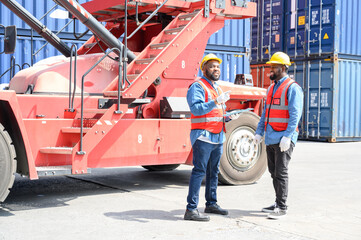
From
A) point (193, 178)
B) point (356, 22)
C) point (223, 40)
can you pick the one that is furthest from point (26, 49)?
point (356, 22)

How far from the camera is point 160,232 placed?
17.1 ft

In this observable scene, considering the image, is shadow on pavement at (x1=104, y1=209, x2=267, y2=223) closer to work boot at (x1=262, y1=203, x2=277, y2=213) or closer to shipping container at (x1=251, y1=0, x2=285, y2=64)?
work boot at (x1=262, y1=203, x2=277, y2=213)

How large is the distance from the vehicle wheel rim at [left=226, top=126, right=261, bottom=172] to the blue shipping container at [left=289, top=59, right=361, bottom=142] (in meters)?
10.1

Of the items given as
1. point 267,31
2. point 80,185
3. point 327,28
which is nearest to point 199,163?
point 80,185

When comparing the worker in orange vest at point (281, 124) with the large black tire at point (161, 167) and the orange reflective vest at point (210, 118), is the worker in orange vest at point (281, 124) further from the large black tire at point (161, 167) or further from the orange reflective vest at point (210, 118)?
the large black tire at point (161, 167)

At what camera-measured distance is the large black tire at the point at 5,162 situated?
5.84 meters

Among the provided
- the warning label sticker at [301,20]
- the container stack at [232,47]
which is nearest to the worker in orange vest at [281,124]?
the container stack at [232,47]

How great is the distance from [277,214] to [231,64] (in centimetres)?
915

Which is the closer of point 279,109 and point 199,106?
point 199,106

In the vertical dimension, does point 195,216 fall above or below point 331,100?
below

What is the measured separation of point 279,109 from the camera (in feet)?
19.8

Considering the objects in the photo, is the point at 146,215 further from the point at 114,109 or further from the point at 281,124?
the point at 281,124

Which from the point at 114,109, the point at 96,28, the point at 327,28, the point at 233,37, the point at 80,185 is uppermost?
the point at 327,28

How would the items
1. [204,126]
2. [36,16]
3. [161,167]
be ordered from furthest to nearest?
1. [36,16]
2. [161,167]
3. [204,126]
